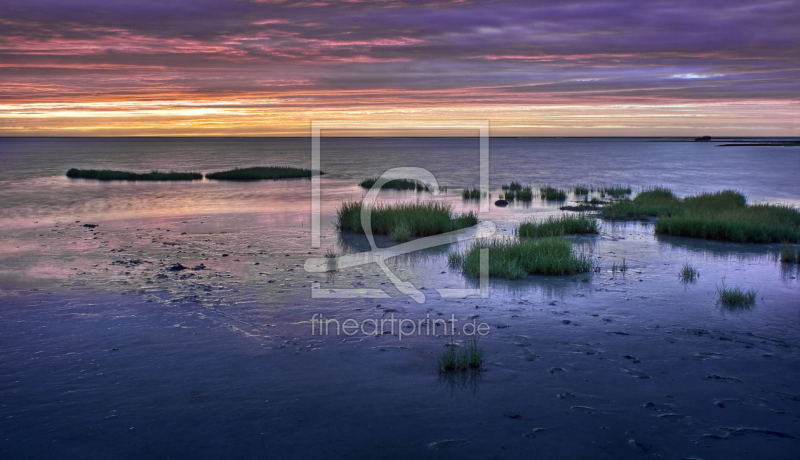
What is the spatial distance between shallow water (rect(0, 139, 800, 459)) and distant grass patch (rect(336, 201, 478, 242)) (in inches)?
130

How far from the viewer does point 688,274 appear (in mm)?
13508

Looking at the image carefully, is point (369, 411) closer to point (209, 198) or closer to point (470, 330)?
point (470, 330)

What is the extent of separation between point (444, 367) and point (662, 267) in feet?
29.0

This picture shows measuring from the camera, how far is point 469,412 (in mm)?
6980

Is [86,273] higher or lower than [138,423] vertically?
higher

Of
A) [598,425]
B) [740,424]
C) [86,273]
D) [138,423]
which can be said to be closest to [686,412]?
[740,424]

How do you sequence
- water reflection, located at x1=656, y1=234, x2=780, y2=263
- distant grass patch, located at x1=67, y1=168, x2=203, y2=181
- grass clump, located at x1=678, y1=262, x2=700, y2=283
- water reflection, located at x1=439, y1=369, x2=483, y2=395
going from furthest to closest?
distant grass patch, located at x1=67, y1=168, x2=203, y2=181 → water reflection, located at x1=656, y1=234, x2=780, y2=263 → grass clump, located at x1=678, y1=262, x2=700, y2=283 → water reflection, located at x1=439, y1=369, x2=483, y2=395

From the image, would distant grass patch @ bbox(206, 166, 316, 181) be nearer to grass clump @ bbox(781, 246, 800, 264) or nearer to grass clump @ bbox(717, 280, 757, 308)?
grass clump @ bbox(781, 246, 800, 264)

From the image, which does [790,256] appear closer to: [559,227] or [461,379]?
[559,227]

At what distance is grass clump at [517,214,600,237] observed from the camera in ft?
61.6

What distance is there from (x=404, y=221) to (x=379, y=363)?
36.5 feet
